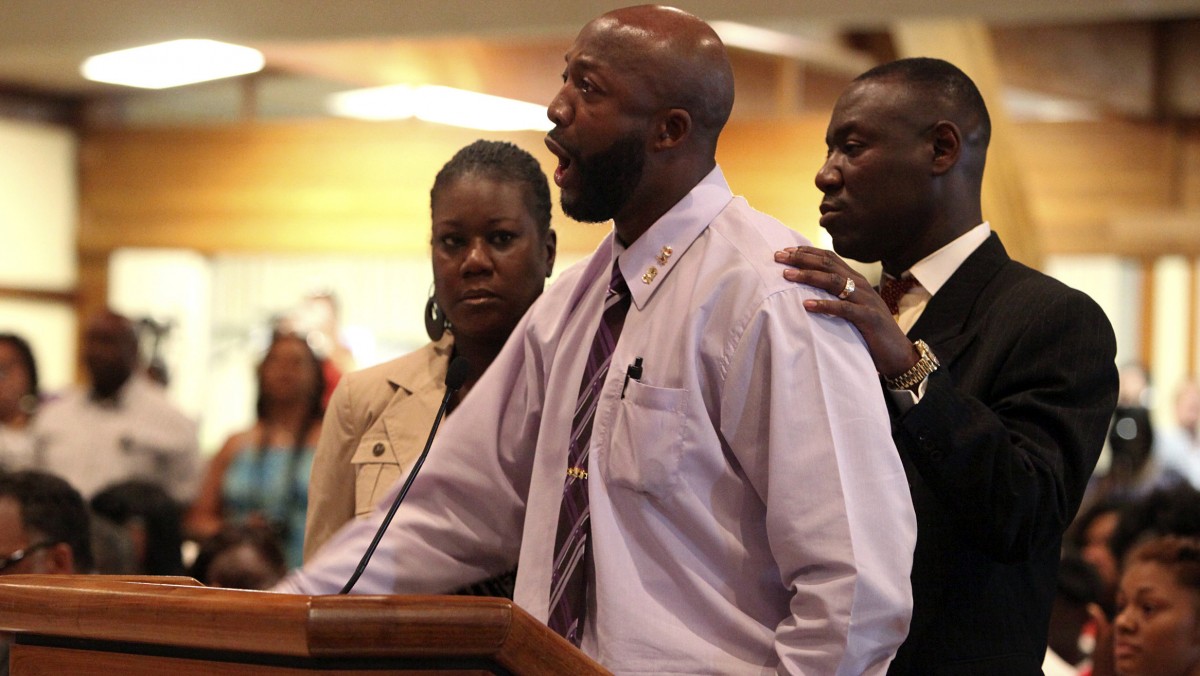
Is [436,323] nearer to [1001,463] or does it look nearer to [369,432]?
[369,432]

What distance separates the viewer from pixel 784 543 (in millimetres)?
1431

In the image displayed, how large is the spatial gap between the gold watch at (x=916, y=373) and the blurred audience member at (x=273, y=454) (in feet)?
9.11

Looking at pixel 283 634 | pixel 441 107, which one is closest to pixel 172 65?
pixel 441 107

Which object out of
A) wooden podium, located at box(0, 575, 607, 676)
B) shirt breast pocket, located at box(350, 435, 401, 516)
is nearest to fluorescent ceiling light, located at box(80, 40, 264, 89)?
shirt breast pocket, located at box(350, 435, 401, 516)

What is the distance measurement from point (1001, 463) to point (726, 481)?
0.34m

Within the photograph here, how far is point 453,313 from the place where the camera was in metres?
2.06

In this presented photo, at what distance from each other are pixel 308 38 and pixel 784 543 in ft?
13.1

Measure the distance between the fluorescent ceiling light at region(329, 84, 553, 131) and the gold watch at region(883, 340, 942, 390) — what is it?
21.6ft

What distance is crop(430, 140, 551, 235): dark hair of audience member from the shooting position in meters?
2.09

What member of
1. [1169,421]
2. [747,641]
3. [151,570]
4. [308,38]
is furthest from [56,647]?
[1169,421]

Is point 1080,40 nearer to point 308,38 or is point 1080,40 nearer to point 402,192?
point 402,192

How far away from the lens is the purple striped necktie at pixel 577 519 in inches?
60.2

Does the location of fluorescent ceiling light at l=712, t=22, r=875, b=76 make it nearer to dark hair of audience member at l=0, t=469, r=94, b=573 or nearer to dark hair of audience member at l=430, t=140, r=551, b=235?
dark hair of audience member at l=0, t=469, r=94, b=573

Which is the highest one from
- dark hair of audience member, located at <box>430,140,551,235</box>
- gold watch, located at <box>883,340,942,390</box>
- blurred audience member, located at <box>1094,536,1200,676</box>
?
dark hair of audience member, located at <box>430,140,551,235</box>
